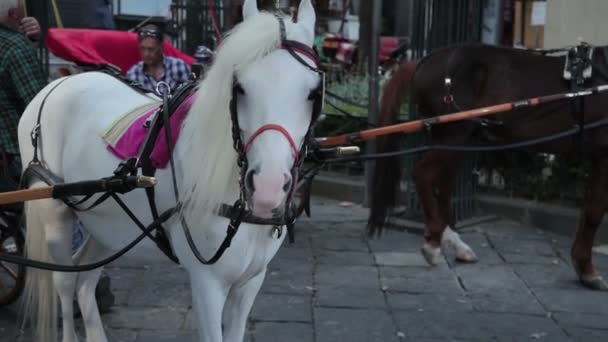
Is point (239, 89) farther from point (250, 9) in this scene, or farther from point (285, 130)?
point (250, 9)

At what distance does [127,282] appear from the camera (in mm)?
5652

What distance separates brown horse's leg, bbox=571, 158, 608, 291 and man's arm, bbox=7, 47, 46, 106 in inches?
146

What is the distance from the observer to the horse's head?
2.53 metres

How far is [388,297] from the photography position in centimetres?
550

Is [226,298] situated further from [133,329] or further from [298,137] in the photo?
[133,329]

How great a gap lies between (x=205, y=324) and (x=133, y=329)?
187cm

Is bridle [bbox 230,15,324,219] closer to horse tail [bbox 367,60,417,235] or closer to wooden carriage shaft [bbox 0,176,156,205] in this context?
wooden carriage shaft [bbox 0,176,156,205]

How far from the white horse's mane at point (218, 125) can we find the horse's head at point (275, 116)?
0.15ft

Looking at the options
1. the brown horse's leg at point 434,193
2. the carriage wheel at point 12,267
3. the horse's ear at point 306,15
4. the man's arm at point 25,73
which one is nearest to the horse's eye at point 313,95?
the horse's ear at point 306,15

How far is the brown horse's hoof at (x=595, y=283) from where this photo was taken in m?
5.72

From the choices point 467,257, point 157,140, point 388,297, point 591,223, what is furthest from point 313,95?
point 467,257

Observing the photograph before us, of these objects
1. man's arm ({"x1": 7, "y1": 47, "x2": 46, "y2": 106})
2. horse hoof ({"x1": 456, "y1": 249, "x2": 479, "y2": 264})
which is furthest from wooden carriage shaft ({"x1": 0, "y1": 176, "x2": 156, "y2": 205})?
horse hoof ({"x1": 456, "y1": 249, "x2": 479, "y2": 264})

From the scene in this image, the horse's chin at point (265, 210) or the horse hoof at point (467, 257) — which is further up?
the horse's chin at point (265, 210)

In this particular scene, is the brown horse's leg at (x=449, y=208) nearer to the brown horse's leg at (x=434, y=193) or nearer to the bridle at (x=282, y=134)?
the brown horse's leg at (x=434, y=193)
